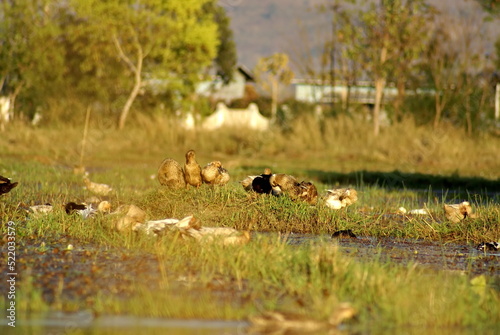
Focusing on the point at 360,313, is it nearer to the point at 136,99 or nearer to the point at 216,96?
the point at 136,99

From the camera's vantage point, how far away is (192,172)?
8859 mm

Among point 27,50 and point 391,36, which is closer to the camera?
point 391,36

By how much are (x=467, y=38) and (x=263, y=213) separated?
70.3ft

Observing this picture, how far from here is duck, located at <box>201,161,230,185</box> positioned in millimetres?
8891

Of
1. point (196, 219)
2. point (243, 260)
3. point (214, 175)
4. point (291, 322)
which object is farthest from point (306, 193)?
point (291, 322)

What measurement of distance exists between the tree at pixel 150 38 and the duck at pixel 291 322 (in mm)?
24955

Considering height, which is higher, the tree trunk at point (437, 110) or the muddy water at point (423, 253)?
the muddy water at point (423, 253)

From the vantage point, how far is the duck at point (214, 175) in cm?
889

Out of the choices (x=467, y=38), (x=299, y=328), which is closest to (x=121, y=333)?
(x=299, y=328)

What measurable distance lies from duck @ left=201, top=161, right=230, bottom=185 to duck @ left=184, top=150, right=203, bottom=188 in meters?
0.06

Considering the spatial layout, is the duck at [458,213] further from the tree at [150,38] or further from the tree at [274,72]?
the tree at [274,72]

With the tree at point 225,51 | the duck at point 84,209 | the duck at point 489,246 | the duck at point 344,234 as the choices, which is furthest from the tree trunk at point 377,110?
the tree at point 225,51

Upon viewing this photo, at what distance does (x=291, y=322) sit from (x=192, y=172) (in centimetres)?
444

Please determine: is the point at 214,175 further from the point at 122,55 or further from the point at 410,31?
the point at 122,55
